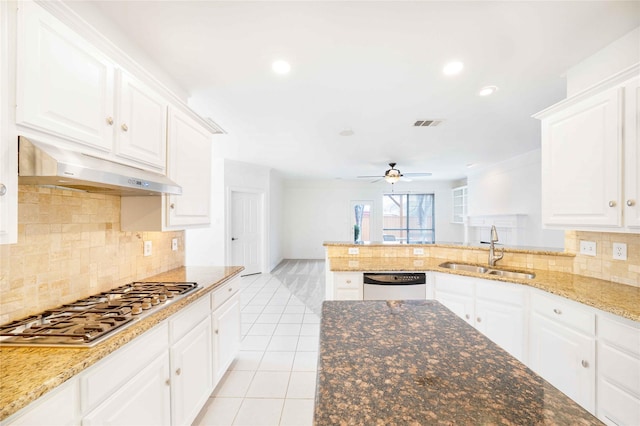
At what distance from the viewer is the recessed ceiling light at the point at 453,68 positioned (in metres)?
2.06

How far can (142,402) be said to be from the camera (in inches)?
49.3

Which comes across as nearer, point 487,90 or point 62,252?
point 62,252

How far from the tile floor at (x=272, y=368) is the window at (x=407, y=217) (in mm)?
4979

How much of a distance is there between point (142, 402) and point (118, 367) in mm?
290

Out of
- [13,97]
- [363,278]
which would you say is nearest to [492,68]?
[363,278]

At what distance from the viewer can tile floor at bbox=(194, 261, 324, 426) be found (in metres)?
1.93

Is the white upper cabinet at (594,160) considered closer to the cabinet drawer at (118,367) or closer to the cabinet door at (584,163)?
the cabinet door at (584,163)

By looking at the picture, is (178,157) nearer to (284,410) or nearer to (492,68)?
(284,410)

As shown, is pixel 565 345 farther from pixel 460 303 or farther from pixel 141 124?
pixel 141 124

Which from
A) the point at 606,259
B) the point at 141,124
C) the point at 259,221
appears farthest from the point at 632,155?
the point at 259,221

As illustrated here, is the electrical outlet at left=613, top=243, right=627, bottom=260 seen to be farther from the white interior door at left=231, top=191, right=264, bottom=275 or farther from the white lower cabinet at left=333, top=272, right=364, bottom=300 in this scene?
the white interior door at left=231, top=191, right=264, bottom=275

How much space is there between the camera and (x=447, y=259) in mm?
3021

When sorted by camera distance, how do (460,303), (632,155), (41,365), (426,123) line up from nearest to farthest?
(41,365), (632,155), (460,303), (426,123)

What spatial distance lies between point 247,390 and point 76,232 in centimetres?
171
